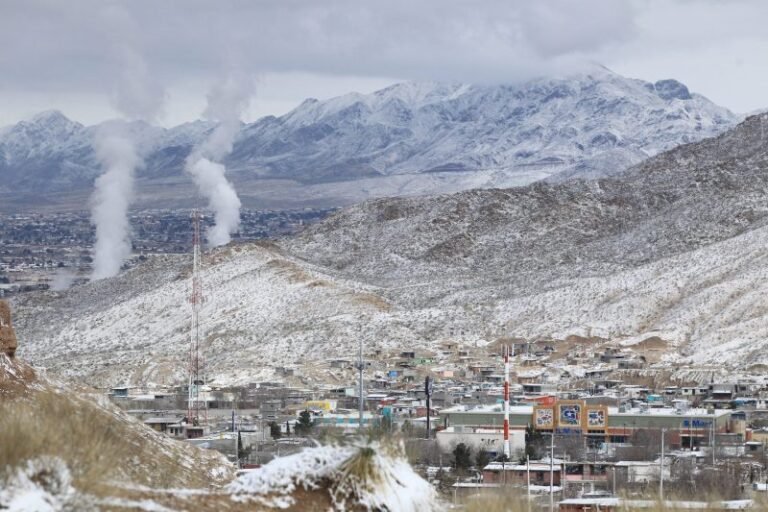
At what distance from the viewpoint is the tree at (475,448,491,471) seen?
6725 centimetres

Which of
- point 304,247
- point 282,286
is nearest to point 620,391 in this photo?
point 282,286

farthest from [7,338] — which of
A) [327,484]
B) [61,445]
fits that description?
[61,445]

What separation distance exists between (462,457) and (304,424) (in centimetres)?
1063

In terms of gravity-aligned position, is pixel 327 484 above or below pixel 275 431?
below

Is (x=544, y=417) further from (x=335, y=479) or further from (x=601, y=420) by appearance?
(x=335, y=479)

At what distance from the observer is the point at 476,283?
495 ft

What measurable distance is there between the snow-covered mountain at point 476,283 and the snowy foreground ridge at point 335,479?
306 ft

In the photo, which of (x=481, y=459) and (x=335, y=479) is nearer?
(x=335, y=479)

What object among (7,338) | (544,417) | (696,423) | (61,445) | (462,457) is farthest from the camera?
(544,417)

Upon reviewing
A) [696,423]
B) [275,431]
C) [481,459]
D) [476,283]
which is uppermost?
[476,283]

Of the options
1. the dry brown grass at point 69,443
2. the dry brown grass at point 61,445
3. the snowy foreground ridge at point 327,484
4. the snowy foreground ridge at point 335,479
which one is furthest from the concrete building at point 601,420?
the dry brown grass at point 61,445

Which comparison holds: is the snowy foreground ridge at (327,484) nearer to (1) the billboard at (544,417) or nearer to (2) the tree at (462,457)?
(2) the tree at (462,457)

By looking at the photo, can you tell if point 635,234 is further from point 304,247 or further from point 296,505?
point 296,505

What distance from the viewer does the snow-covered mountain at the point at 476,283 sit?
406 ft
